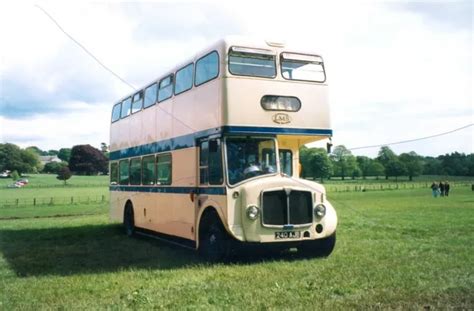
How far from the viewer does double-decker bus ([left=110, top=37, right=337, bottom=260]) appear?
1111 centimetres

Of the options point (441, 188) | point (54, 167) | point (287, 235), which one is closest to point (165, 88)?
point (287, 235)

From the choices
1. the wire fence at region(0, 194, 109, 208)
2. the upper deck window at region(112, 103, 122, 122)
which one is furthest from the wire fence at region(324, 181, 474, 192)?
the upper deck window at region(112, 103, 122, 122)

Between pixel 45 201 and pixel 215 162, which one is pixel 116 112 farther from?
pixel 45 201

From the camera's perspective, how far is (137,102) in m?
17.7

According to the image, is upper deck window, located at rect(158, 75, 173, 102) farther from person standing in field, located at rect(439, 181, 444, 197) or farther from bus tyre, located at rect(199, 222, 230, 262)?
person standing in field, located at rect(439, 181, 444, 197)

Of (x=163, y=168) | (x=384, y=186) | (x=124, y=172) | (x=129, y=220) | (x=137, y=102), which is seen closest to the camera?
(x=163, y=168)

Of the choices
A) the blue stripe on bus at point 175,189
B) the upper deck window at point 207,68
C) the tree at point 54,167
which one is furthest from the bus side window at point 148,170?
the tree at point 54,167

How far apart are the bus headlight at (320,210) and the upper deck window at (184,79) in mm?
4192

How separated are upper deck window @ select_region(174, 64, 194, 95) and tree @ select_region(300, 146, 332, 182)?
3189mm

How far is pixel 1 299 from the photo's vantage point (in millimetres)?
8422

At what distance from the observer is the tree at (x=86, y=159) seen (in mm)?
53250

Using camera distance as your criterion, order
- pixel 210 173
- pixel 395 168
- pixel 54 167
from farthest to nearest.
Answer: pixel 395 168 < pixel 54 167 < pixel 210 173

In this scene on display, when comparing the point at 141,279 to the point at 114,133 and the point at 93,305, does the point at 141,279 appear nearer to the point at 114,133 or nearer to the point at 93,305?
the point at 93,305

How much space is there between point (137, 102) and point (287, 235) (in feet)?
27.8
